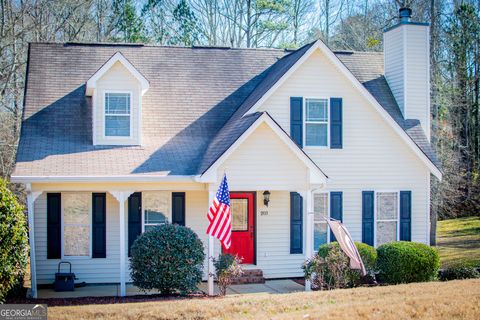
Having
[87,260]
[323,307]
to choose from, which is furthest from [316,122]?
[323,307]

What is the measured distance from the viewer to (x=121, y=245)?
56.7 feet

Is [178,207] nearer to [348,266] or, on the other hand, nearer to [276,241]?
[276,241]

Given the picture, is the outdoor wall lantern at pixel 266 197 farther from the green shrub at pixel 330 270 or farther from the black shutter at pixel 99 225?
the black shutter at pixel 99 225

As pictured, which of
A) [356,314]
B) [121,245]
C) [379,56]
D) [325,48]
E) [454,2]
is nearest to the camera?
[356,314]

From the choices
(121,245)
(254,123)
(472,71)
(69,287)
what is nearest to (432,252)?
(254,123)

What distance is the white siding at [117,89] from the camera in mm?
19141

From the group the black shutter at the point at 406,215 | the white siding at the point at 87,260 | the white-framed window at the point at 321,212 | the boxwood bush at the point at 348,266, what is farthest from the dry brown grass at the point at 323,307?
the black shutter at the point at 406,215

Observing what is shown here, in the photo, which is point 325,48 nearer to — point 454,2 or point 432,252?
point 432,252

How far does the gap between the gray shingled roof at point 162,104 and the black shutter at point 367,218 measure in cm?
255

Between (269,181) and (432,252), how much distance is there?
4722 millimetres

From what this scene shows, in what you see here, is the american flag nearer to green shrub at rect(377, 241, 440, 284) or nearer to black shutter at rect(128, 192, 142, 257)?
black shutter at rect(128, 192, 142, 257)

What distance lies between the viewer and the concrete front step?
1883 cm

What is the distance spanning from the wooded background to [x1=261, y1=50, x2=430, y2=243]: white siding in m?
8.90

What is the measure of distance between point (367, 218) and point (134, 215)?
686cm
